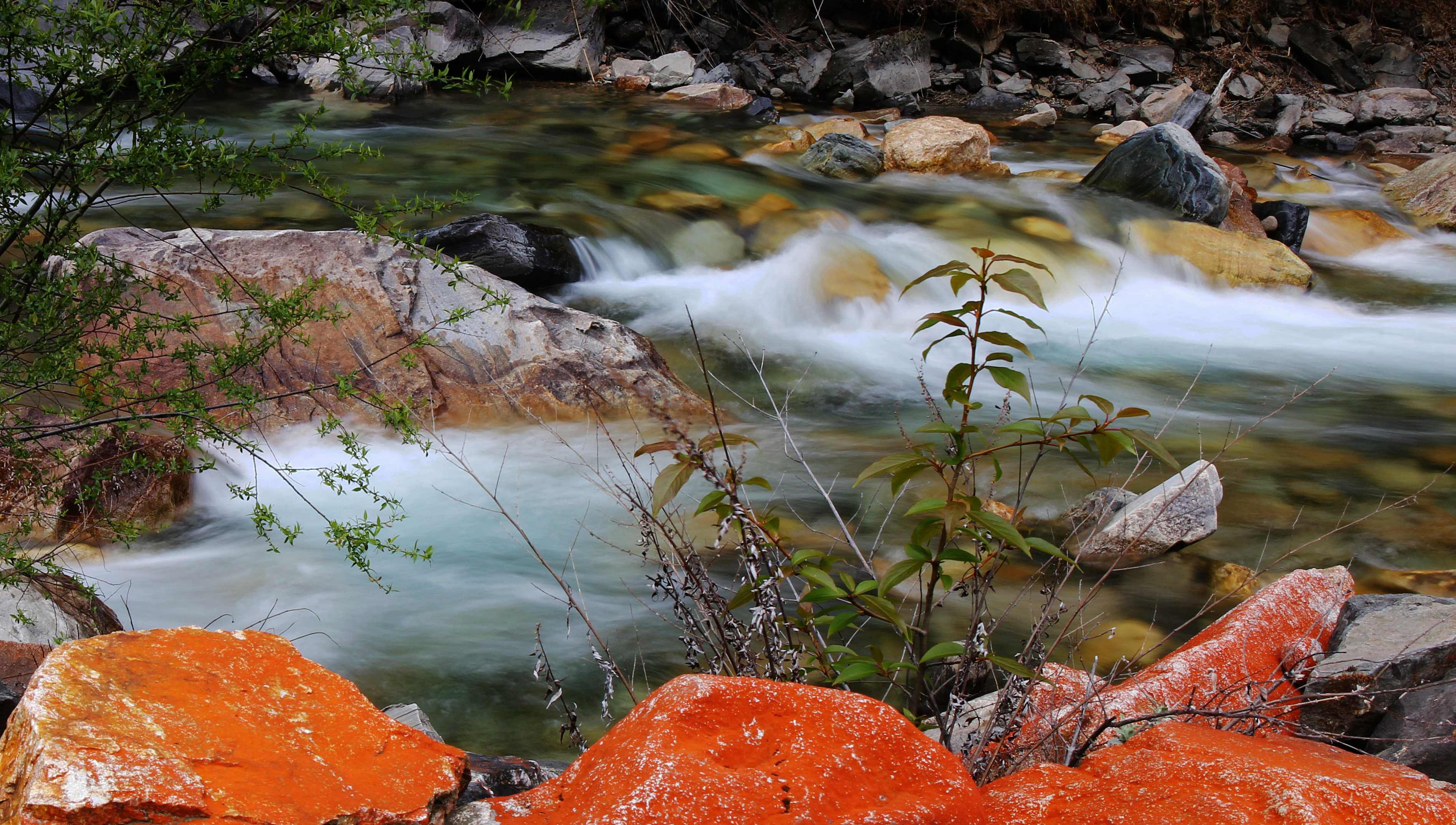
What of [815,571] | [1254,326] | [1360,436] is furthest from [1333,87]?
[815,571]

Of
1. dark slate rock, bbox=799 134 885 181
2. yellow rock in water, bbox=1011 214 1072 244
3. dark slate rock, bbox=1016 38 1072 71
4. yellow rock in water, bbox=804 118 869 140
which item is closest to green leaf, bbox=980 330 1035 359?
yellow rock in water, bbox=1011 214 1072 244

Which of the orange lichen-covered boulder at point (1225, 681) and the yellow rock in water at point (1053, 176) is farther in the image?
the yellow rock in water at point (1053, 176)

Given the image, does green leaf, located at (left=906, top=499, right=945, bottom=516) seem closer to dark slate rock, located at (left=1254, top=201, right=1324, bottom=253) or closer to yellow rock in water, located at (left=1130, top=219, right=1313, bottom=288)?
yellow rock in water, located at (left=1130, top=219, right=1313, bottom=288)

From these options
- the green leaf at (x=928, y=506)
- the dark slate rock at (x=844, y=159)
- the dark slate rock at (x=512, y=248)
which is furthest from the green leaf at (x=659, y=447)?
the dark slate rock at (x=844, y=159)

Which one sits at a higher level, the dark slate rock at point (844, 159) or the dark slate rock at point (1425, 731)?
the dark slate rock at point (844, 159)

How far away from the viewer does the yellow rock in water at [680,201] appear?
9.09 meters

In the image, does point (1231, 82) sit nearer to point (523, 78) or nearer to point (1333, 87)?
point (1333, 87)

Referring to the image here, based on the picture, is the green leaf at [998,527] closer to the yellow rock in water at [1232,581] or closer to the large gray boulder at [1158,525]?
the large gray boulder at [1158,525]

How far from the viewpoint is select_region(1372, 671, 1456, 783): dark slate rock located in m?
2.44

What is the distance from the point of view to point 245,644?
2.04 m

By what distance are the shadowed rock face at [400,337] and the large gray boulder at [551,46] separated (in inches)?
390

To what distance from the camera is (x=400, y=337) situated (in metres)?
5.51

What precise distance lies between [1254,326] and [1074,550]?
4658 mm

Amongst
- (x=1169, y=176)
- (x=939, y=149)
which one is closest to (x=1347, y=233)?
(x=1169, y=176)
